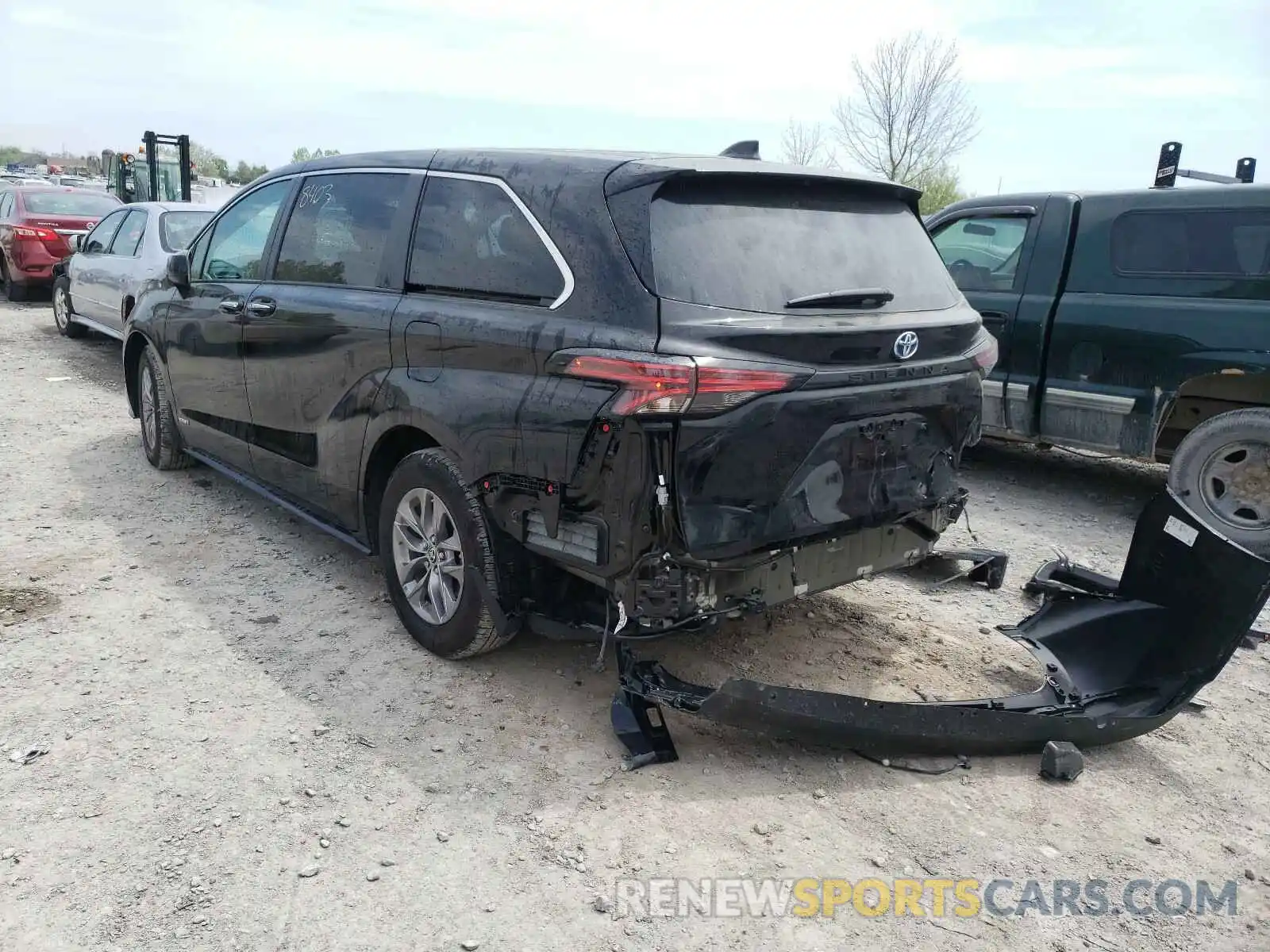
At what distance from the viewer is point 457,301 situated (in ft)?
11.9

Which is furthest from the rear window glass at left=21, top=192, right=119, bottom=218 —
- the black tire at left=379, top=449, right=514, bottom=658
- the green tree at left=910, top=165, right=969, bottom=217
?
the green tree at left=910, top=165, right=969, bottom=217

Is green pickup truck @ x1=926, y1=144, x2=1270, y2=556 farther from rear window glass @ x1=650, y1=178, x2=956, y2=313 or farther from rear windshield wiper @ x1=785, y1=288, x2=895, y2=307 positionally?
rear windshield wiper @ x1=785, y1=288, x2=895, y2=307

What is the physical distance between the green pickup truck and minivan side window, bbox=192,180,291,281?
411cm

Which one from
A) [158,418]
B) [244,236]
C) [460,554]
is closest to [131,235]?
[158,418]

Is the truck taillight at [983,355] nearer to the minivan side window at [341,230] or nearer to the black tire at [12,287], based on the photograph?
the minivan side window at [341,230]

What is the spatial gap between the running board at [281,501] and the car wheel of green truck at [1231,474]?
4587 millimetres

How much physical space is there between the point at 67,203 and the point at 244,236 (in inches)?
442

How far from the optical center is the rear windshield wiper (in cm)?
318

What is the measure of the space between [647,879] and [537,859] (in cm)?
32

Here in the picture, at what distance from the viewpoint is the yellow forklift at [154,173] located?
1853 centimetres

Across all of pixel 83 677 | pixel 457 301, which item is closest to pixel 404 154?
pixel 457 301

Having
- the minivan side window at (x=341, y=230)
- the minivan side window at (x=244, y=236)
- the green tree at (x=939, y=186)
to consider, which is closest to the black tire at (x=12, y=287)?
the minivan side window at (x=244, y=236)

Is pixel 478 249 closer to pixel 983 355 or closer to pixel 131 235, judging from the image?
pixel 983 355

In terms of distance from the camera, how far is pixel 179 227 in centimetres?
928
